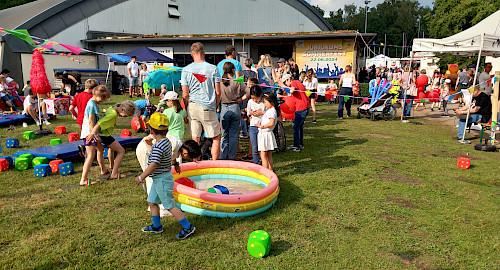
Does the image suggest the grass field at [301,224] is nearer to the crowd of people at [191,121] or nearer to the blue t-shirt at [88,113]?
the crowd of people at [191,121]

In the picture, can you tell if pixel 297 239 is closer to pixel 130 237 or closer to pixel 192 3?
pixel 130 237

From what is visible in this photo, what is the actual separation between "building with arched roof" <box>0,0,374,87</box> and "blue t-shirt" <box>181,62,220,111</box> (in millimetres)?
16454

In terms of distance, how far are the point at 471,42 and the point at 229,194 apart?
9.74m

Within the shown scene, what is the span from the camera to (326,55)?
2189cm

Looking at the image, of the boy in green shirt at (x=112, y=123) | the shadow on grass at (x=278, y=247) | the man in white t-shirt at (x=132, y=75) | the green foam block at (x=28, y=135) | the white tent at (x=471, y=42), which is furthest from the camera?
the man in white t-shirt at (x=132, y=75)

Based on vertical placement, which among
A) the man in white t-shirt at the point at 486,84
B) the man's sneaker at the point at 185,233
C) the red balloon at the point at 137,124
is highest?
the man in white t-shirt at the point at 486,84

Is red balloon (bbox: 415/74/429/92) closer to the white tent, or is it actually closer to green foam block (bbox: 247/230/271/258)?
the white tent

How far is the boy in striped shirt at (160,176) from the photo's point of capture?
3.93m

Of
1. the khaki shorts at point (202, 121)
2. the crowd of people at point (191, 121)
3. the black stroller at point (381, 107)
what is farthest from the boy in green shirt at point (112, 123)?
the black stroller at point (381, 107)

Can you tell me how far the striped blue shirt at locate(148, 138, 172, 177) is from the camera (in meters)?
3.91

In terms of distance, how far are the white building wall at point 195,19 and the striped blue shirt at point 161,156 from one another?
23749mm

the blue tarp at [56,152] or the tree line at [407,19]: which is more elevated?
the tree line at [407,19]

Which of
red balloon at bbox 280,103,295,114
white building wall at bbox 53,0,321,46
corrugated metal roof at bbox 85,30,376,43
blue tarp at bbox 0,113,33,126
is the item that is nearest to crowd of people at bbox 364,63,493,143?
corrugated metal roof at bbox 85,30,376,43

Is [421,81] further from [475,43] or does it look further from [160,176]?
[160,176]
